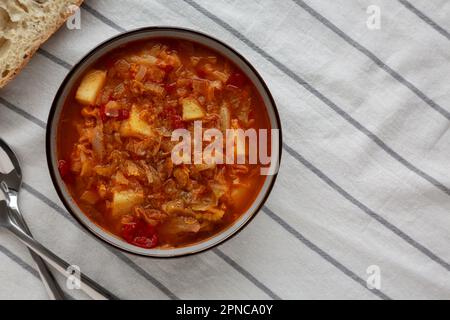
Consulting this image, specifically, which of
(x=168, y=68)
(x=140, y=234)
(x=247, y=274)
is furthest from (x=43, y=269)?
(x=168, y=68)

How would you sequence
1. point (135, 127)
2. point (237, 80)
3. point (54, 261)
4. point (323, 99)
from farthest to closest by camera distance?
point (323, 99)
point (54, 261)
point (237, 80)
point (135, 127)

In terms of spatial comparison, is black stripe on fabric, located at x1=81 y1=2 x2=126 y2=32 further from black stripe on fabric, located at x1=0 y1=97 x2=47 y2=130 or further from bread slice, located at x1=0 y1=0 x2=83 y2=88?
black stripe on fabric, located at x1=0 y1=97 x2=47 y2=130

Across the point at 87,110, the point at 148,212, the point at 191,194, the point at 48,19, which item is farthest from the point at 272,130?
the point at 48,19

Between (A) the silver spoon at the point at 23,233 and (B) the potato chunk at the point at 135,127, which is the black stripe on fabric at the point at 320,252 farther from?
(A) the silver spoon at the point at 23,233

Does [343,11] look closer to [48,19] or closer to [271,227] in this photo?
[271,227]

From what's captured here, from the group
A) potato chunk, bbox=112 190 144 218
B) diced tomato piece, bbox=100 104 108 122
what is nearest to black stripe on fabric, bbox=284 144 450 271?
potato chunk, bbox=112 190 144 218

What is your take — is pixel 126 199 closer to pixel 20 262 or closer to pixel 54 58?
pixel 20 262
